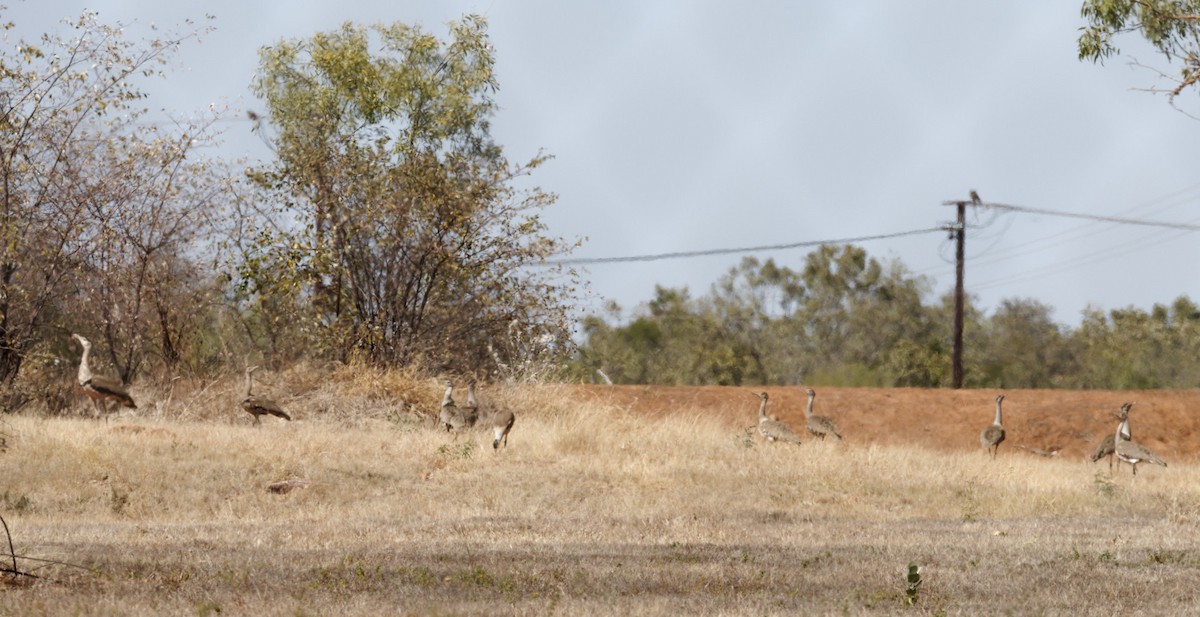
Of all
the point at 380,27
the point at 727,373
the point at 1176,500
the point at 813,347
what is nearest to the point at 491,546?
the point at 1176,500

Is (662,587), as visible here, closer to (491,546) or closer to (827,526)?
(491,546)

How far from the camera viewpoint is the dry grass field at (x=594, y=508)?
10.5 m

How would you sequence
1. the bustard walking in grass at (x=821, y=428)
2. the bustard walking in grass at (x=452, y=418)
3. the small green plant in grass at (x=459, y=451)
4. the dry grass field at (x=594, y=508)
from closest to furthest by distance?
1. the dry grass field at (x=594, y=508)
2. the small green plant in grass at (x=459, y=451)
3. the bustard walking in grass at (x=452, y=418)
4. the bustard walking in grass at (x=821, y=428)

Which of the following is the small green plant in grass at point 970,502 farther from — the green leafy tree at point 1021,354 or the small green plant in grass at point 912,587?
the green leafy tree at point 1021,354

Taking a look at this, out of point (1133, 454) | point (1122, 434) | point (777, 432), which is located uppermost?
point (1122, 434)

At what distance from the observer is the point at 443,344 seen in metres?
29.9

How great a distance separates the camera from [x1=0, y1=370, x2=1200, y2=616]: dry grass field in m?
10.5

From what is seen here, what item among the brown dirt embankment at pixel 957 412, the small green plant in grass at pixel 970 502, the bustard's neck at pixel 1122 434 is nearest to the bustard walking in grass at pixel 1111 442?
the bustard's neck at pixel 1122 434

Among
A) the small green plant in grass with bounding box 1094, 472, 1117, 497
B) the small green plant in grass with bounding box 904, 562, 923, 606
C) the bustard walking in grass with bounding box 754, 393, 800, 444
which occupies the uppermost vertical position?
the bustard walking in grass with bounding box 754, 393, 800, 444

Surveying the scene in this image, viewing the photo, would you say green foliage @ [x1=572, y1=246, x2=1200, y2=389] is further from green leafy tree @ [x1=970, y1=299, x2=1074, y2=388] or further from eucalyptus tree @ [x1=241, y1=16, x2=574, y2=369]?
eucalyptus tree @ [x1=241, y1=16, x2=574, y2=369]

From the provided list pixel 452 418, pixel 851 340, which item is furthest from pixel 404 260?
pixel 851 340

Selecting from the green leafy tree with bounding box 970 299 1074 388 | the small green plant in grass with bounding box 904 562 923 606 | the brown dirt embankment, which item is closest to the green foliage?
the green leafy tree with bounding box 970 299 1074 388

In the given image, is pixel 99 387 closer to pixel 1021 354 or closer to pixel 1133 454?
pixel 1133 454

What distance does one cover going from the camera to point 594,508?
1816 centimetres
